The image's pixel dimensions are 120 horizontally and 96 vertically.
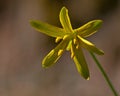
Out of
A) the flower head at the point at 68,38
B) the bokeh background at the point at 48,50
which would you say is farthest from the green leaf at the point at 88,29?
the bokeh background at the point at 48,50

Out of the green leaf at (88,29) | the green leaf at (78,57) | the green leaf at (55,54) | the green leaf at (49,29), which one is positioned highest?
the green leaf at (49,29)

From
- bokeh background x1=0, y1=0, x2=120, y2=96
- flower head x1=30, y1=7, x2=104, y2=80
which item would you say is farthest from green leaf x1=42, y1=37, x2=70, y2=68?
bokeh background x1=0, y1=0, x2=120, y2=96

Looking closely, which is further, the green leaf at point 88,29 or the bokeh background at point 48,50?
the bokeh background at point 48,50

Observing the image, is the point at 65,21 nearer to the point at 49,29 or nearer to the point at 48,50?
the point at 49,29

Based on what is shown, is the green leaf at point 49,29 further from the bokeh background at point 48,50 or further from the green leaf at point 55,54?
the bokeh background at point 48,50

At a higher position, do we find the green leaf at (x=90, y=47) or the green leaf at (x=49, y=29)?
the green leaf at (x=49, y=29)

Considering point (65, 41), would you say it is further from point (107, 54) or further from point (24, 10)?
point (24, 10)

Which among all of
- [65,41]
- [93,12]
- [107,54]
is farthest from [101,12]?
[65,41]
